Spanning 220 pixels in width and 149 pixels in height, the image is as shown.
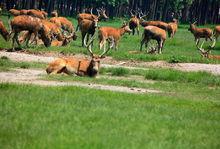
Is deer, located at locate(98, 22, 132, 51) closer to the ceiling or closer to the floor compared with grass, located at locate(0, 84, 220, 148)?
closer to the floor

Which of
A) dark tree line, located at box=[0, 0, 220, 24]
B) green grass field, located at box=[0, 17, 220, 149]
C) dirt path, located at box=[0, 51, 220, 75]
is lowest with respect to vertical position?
dark tree line, located at box=[0, 0, 220, 24]

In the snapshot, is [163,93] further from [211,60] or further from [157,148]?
[211,60]

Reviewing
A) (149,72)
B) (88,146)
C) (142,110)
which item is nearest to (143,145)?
(88,146)

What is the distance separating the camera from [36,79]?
18609 mm

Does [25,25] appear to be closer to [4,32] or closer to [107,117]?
[4,32]

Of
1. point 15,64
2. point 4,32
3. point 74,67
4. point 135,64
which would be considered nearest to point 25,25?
point 4,32

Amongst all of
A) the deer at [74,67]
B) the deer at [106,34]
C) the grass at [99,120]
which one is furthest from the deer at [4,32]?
the grass at [99,120]

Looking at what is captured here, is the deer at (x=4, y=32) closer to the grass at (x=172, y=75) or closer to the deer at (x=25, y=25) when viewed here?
the deer at (x=25, y=25)

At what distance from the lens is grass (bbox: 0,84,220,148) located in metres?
10.4

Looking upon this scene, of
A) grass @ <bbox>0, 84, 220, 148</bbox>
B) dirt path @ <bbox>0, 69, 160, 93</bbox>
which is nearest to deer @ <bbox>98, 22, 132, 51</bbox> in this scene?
dirt path @ <bbox>0, 69, 160, 93</bbox>

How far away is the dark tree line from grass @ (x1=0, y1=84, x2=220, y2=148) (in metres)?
51.0

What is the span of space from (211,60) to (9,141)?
19.3 metres

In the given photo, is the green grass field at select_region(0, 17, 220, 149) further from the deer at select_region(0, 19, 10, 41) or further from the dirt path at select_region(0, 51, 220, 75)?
the deer at select_region(0, 19, 10, 41)

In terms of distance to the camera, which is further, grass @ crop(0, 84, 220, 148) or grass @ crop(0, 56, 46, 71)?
grass @ crop(0, 56, 46, 71)
